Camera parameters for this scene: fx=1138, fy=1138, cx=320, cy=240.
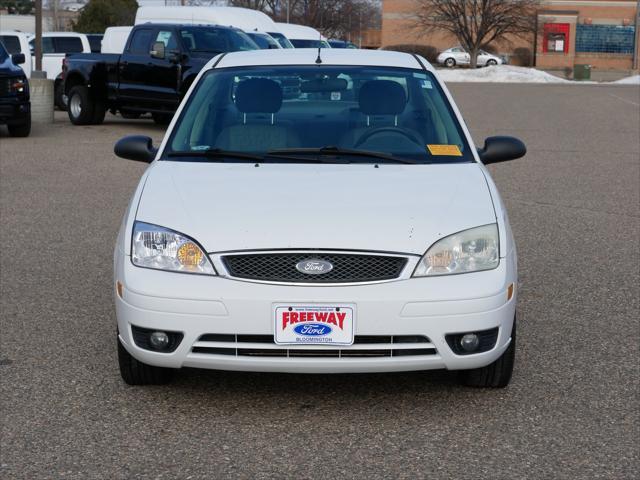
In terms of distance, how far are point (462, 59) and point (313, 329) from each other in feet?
236

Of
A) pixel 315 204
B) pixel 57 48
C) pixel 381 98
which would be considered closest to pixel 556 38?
pixel 57 48

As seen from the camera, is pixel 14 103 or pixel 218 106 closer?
pixel 218 106

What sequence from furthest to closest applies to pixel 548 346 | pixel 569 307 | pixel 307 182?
pixel 569 307, pixel 548 346, pixel 307 182

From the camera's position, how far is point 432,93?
20.1ft

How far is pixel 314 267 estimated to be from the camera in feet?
14.9

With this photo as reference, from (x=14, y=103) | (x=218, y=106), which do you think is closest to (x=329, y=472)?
(x=218, y=106)

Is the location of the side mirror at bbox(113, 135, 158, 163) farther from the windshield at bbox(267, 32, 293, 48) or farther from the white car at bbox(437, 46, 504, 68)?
the white car at bbox(437, 46, 504, 68)

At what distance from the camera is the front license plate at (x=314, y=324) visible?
447cm

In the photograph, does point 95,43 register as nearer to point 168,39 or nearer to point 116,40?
A: point 116,40

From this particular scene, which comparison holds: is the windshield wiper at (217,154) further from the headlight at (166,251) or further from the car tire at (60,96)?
the car tire at (60,96)

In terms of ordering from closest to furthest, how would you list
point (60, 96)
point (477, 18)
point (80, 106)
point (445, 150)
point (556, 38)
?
point (445, 150) < point (80, 106) < point (60, 96) < point (477, 18) < point (556, 38)

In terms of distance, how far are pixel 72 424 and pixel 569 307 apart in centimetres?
330

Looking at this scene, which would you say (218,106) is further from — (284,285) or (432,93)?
(284,285)

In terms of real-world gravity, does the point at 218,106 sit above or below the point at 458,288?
above
